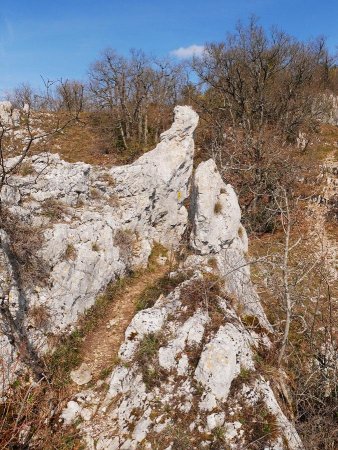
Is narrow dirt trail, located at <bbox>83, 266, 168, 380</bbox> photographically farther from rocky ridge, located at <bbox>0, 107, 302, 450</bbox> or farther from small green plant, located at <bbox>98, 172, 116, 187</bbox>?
small green plant, located at <bbox>98, 172, 116, 187</bbox>

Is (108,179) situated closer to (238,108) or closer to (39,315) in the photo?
(39,315)

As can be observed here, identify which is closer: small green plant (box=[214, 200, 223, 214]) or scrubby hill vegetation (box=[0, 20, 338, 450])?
small green plant (box=[214, 200, 223, 214])

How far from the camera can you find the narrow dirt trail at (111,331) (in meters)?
9.80

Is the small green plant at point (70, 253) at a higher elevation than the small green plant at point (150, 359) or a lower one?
higher

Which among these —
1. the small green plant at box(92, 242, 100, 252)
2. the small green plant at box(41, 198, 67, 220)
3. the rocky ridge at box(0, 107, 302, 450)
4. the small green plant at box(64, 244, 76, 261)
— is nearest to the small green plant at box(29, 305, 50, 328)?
the rocky ridge at box(0, 107, 302, 450)

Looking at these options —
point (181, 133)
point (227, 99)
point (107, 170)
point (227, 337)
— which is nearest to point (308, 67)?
point (227, 99)

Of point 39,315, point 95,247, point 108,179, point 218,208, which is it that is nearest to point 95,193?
point 108,179

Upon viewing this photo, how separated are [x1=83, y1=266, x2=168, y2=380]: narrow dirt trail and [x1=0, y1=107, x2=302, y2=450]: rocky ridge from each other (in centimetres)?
70

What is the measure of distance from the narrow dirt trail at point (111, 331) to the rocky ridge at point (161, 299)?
2.31 ft

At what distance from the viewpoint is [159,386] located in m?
8.43

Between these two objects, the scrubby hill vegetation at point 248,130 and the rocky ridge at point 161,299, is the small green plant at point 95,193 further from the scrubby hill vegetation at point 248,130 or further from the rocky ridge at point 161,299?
the scrubby hill vegetation at point 248,130

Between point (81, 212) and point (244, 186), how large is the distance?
13444 millimetres

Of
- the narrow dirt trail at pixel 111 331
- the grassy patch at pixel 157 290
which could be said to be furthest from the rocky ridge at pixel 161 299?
the narrow dirt trail at pixel 111 331

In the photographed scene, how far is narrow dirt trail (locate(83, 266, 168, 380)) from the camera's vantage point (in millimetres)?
9797
